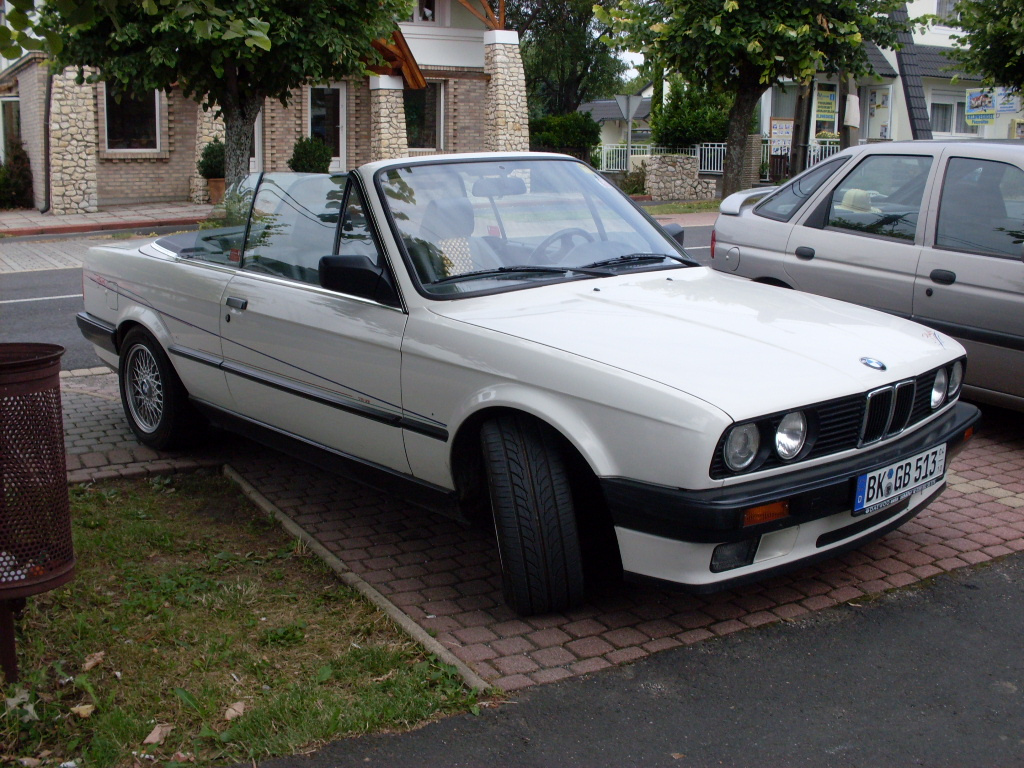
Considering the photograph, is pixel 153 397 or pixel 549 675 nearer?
pixel 549 675

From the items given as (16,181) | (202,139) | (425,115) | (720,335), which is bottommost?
(720,335)

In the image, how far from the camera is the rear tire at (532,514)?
3797 mm

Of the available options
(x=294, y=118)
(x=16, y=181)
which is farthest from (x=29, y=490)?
(x=294, y=118)

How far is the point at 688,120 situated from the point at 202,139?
14873mm

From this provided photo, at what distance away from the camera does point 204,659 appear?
146 inches

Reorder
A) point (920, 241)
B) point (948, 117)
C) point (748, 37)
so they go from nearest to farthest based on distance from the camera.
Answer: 1. point (920, 241)
2. point (748, 37)
3. point (948, 117)

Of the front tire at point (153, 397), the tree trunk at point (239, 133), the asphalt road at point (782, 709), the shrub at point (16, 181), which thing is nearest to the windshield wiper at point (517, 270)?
the asphalt road at point (782, 709)

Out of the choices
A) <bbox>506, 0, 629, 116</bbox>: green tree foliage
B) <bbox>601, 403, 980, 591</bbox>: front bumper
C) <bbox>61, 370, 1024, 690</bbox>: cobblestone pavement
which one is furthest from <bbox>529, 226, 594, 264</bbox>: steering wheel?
<bbox>506, 0, 629, 116</bbox>: green tree foliage

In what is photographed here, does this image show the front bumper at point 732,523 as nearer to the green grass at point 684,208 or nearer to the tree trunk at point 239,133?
the tree trunk at point 239,133

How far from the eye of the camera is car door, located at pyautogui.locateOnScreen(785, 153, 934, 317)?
6.46 m

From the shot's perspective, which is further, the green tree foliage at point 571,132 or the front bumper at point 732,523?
the green tree foliage at point 571,132

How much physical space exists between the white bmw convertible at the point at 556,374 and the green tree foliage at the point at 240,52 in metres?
12.4

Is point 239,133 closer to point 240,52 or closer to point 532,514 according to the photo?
point 240,52

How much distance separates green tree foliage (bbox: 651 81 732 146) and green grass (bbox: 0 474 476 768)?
30.5 meters
